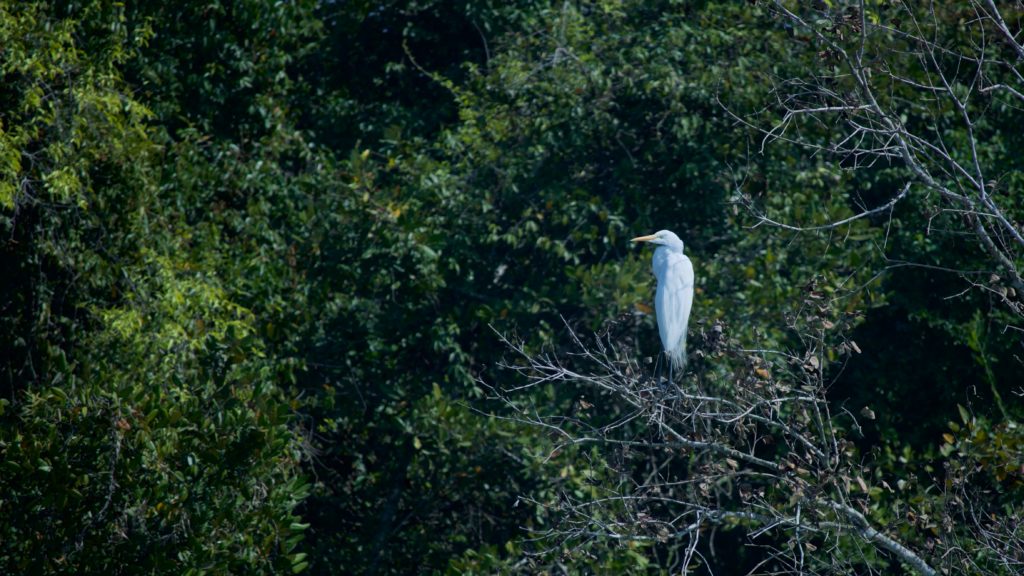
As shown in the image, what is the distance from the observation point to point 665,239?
611cm

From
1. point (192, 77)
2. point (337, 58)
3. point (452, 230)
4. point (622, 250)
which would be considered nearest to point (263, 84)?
point (192, 77)

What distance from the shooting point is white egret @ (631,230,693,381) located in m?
5.64

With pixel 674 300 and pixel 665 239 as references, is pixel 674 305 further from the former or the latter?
pixel 665 239

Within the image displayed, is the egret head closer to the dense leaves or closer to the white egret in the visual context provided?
the white egret

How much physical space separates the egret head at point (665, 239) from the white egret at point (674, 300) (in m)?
0.01

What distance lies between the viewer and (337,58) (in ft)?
29.1

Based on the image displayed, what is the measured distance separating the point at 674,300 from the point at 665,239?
530mm

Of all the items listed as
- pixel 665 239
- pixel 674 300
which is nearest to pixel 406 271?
pixel 665 239

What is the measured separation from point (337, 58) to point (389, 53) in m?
0.43

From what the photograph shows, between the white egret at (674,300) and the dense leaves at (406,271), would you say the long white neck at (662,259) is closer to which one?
the white egret at (674,300)

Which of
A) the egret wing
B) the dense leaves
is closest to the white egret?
the egret wing

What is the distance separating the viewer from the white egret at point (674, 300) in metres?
5.64

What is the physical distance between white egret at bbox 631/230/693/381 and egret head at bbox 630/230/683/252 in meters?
0.01

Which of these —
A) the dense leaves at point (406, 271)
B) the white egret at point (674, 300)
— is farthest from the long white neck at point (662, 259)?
the dense leaves at point (406, 271)
